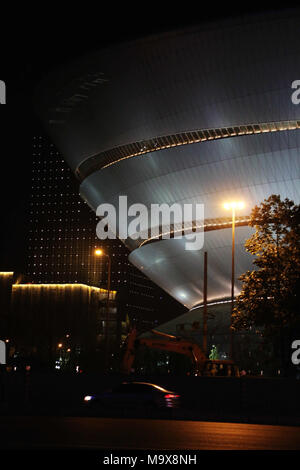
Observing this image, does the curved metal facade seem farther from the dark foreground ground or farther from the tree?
the dark foreground ground

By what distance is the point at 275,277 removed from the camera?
120 ft

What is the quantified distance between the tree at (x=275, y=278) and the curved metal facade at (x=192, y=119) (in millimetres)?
19502

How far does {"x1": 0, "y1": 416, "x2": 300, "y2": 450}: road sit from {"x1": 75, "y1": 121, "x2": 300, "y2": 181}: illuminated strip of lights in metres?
34.1

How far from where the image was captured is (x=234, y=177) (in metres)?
60.4

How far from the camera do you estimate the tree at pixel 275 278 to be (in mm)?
35875

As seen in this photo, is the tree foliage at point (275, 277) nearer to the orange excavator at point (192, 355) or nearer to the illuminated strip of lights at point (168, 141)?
the orange excavator at point (192, 355)

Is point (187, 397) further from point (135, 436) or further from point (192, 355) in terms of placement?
point (135, 436)

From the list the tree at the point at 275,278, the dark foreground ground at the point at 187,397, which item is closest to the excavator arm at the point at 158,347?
the dark foreground ground at the point at 187,397

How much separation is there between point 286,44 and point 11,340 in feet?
178

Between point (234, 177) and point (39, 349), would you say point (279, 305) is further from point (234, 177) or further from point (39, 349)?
point (39, 349)

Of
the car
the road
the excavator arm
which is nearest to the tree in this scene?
the excavator arm

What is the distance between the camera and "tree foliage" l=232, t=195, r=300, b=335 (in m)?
35.9

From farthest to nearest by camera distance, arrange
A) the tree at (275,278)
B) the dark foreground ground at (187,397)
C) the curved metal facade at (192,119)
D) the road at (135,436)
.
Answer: the curved metal facade at (192,119), the tree at (275,278), the dark foreground ground at (187,397), the road at (135,436)
